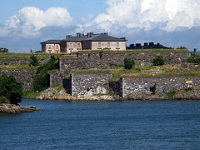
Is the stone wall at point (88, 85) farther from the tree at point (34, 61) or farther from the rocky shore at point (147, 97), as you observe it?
the tree at point (34, 61)

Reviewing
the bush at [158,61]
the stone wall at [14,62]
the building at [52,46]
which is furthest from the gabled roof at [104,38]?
the bush at [158,61]

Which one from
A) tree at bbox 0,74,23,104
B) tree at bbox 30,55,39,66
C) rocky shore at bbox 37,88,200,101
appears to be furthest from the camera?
tree at bbox 30,55,39,66

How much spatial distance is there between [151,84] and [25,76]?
606 inches

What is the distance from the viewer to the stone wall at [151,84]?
56125 mm

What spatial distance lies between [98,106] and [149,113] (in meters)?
6.91

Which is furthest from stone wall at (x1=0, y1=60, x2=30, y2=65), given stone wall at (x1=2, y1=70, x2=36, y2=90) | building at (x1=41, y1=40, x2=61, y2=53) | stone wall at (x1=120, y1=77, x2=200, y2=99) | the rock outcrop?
building at (x1=41, y1=40, x2=61, y2=53)

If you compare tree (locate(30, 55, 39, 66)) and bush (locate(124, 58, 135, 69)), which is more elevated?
tree (locate(30, 55, 39, 66))

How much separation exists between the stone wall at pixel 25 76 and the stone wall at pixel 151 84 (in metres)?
13.2

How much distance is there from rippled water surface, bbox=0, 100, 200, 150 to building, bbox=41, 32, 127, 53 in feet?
96.8

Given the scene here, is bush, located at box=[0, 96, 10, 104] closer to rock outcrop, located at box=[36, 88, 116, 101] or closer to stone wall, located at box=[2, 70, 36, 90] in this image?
rock outcrop, located at box=[36, 88, 116, 101]

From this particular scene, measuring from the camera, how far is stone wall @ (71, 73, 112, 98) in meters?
57.9

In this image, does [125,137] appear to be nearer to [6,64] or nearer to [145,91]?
[145,91]

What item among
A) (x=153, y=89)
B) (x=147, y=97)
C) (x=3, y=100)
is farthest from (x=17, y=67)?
(x=3, y=100)

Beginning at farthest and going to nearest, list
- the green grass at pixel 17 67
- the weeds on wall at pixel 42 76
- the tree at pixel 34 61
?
the tree at pixel 34 61 < the green grass at pixel 17 67 < the weeds on wall at pixel 42 76
